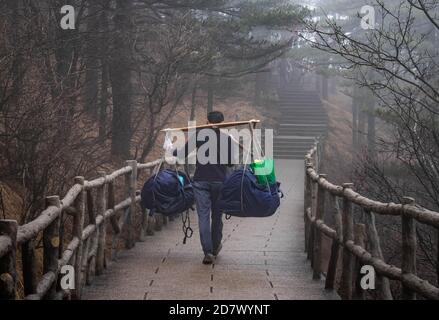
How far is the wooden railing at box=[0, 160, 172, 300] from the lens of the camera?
13.3 feet

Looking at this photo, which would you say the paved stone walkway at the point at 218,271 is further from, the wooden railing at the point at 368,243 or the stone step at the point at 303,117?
the stone step at the point at 303,117

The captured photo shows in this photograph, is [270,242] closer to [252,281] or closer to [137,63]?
[252,281]

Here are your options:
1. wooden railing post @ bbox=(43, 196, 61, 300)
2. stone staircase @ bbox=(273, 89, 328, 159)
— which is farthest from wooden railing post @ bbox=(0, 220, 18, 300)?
stone staircase @ bbox=(273, 89, 328, 159)

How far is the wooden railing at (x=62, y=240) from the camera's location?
4.04 meters

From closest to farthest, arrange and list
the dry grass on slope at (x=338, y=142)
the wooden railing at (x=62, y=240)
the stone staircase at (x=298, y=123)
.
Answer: the wooden railing at (x=62, y=240), the dry grass on slope at (x=338, y=142), the stone staircase at (x=298, y=123)

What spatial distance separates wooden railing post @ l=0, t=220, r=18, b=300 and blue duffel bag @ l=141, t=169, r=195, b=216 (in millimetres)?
4545

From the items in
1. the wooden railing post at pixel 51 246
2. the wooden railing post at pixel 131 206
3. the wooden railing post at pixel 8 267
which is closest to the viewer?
the wooden railing post at pixel 8 267

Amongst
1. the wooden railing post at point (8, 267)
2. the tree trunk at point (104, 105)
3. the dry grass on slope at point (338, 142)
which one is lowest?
the dry grass on slope at point (338, 142)

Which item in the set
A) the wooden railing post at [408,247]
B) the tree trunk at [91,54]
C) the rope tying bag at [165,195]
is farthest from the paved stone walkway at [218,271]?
the tree trunk at [91,54]

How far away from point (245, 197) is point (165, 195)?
1249mm

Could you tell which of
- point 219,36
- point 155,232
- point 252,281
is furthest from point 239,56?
point 252,281

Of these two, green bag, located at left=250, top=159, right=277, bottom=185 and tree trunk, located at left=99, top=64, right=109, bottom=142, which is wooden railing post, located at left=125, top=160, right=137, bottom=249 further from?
tree trunk, located at left=99, top=64, right=109, bottom=142

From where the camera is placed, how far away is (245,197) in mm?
7996

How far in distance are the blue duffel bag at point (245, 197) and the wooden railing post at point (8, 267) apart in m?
4.19
